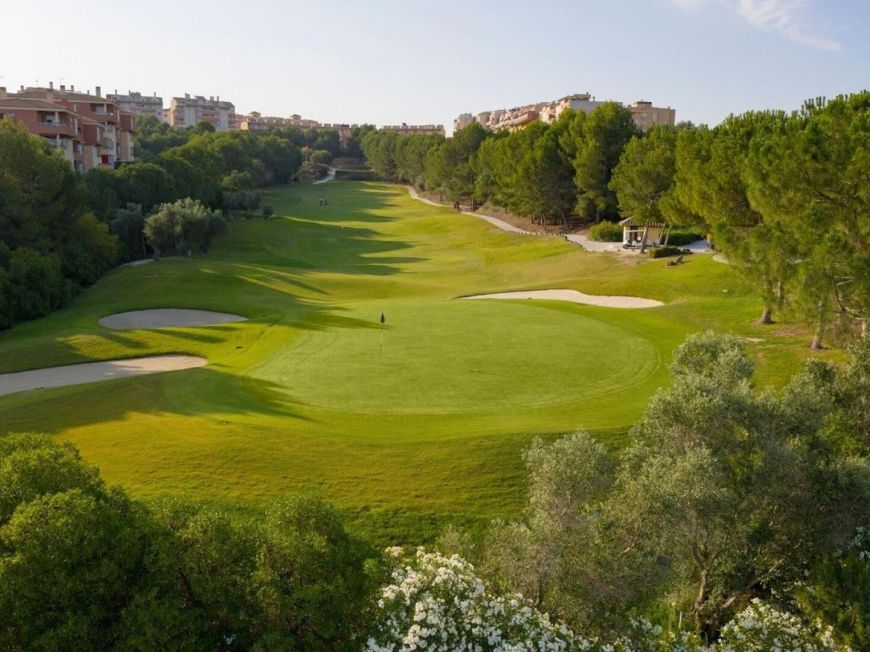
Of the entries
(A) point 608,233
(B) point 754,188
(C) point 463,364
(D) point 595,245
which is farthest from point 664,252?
(C) point 463,364

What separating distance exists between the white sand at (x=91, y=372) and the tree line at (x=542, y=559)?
19.5 m

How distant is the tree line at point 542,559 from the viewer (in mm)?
10227

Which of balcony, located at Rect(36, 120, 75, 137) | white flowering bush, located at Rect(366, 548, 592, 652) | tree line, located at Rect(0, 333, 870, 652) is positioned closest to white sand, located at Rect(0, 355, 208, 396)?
tree line, located at Rect(0, 333, 870, 652)

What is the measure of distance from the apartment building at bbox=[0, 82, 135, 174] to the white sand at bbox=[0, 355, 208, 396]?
3980 cm

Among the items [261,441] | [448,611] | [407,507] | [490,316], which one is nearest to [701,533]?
[448,611]

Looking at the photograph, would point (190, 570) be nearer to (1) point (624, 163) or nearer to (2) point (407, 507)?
(2) point (407, 507)

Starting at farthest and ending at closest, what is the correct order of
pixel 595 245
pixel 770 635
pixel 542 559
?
pixel 595 245
pixel 770 635
pixel 542 559

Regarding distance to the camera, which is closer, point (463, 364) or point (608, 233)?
point (463, 364)

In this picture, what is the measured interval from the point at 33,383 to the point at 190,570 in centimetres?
2464

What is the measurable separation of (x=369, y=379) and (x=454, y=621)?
54.3ft

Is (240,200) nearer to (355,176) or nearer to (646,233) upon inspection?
(646,233)

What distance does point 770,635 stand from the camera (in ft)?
42.1

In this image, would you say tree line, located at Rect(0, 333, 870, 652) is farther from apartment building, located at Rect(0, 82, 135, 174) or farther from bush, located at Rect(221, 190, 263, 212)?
bush, located at Rect(221, 190, 263, 212)

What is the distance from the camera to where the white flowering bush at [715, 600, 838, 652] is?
12.5 meters
